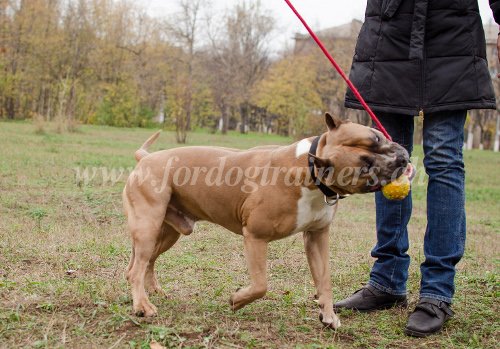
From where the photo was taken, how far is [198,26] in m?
42.1

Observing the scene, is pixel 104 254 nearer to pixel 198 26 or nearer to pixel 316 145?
pixel 316 145

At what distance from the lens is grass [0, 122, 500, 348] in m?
3.19

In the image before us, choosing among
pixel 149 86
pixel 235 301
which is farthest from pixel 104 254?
pixel 149 86

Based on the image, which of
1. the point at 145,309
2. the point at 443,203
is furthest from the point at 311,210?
the point at 145,309

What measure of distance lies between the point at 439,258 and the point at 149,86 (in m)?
40.1

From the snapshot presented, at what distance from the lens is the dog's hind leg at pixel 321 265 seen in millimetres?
3522

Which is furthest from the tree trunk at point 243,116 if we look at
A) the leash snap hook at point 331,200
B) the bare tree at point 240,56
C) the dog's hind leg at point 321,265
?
the leash snap hook at point 331,200

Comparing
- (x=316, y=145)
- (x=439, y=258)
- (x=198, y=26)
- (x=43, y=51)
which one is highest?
(x=198, y=26)

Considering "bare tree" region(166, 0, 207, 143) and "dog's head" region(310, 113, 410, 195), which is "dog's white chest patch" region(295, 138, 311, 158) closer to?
"dog's head" region(310, 113, 410, 195)

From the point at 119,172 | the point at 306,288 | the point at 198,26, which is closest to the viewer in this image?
the point at 306,288

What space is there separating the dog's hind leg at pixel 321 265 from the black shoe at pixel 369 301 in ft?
1.18

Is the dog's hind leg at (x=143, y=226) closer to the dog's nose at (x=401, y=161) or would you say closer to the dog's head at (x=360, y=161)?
the dog's head at (x=360, y=161)

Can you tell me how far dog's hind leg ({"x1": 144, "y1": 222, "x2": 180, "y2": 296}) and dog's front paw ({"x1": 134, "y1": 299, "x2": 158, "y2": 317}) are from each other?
1.42 feet

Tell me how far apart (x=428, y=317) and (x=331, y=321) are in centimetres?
56
